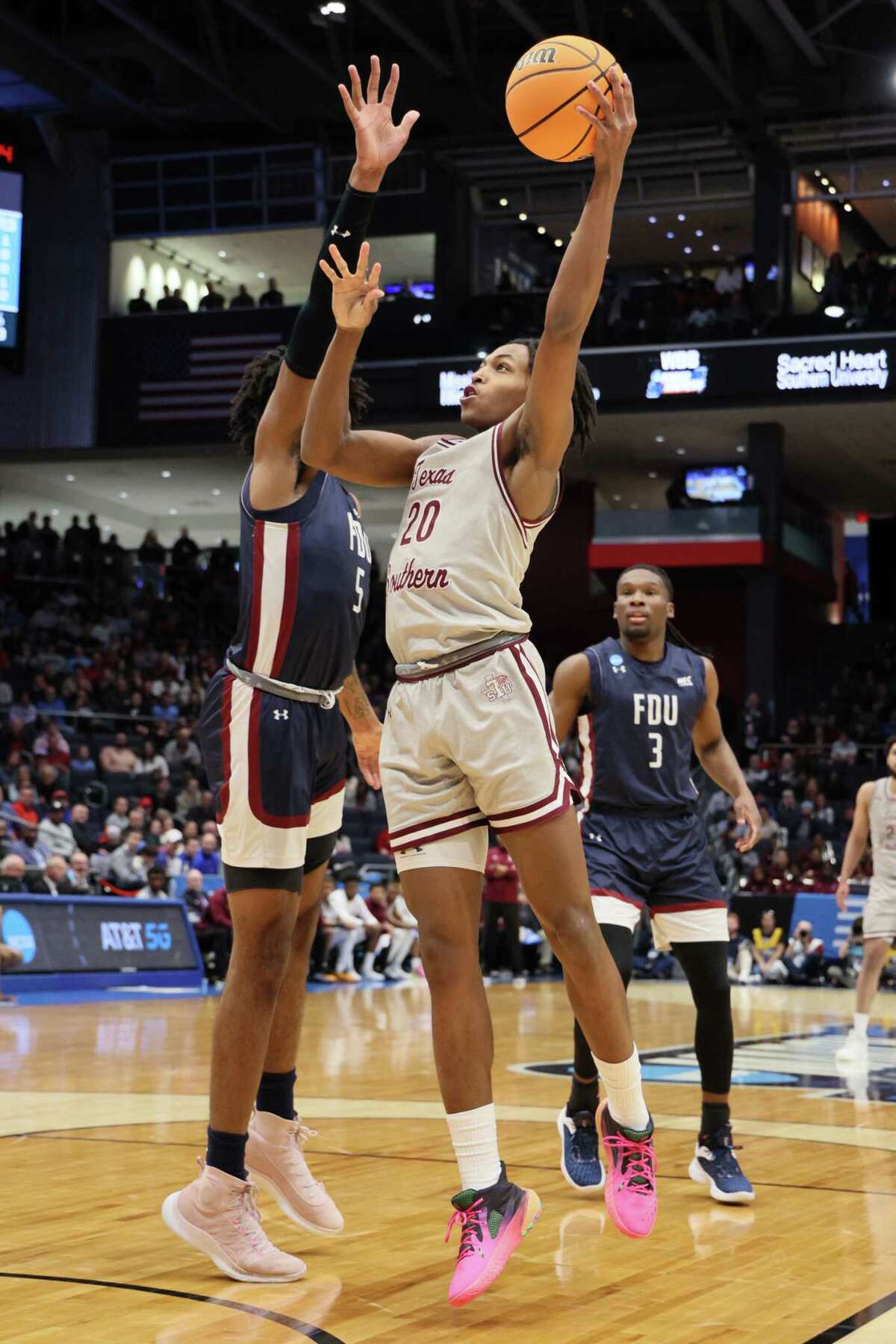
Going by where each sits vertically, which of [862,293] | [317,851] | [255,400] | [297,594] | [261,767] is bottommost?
[317,851]

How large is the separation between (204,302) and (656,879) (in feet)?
90.1

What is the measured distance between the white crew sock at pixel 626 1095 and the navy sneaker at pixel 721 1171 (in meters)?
1.17

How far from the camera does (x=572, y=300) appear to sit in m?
3.56

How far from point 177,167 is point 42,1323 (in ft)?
99.9

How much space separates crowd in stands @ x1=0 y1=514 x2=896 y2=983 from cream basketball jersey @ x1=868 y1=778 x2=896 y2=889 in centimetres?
724

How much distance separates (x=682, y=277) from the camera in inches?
1251

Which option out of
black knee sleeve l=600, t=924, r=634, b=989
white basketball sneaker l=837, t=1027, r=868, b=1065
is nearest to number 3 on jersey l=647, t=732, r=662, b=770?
black knee sleeve l=600, t=924, r=634, b=989

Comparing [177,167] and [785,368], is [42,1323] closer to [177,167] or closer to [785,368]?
[785,368]

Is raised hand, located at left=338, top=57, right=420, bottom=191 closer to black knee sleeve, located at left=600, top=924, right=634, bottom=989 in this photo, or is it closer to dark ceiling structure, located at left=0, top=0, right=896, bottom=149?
black knee sleeve, located at left=600, top=924, right=634, bottom=989

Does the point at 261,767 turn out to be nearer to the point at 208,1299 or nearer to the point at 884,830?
the point at 208,1299

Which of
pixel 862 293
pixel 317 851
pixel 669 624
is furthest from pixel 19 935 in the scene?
pixel 862 293

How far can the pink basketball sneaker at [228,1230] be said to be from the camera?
3.81 m

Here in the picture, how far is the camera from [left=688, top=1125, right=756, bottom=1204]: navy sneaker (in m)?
4.82

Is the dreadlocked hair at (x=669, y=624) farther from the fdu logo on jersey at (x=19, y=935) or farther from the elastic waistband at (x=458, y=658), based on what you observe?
the fdu logo on jersey at (x=19, y=935)
